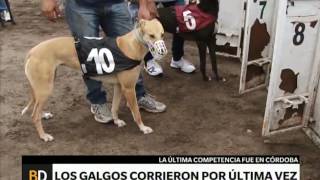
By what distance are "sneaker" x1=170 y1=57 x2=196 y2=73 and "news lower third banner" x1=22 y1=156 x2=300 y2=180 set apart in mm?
1867

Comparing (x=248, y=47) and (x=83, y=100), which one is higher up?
(x=248, y=47)

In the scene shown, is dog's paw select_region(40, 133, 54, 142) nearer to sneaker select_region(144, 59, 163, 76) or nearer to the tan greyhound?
the tan greyhound

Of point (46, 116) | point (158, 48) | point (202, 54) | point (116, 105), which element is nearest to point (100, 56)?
point (158, 48)

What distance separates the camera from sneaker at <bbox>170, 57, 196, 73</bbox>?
5477mm

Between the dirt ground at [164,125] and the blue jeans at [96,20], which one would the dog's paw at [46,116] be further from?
the blue jeans at [96,20]

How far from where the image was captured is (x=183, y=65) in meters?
5.52

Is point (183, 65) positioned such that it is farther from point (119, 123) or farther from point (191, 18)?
point (119, 123)

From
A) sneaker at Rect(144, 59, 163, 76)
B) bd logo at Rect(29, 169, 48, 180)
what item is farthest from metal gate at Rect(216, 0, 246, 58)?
bd logo at Rect(29, 169, 48, 180)

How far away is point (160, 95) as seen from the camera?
502 centimetres

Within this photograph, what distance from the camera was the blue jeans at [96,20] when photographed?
4.02 meters

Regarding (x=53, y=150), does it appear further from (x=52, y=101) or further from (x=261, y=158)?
(x=261, y=158)

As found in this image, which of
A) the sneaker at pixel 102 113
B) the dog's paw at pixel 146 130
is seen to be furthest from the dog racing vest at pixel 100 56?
the dog's paw at pixel 146 130

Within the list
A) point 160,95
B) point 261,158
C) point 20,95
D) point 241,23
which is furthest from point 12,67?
point 261,158

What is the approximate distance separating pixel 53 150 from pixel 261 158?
5.75 ft
